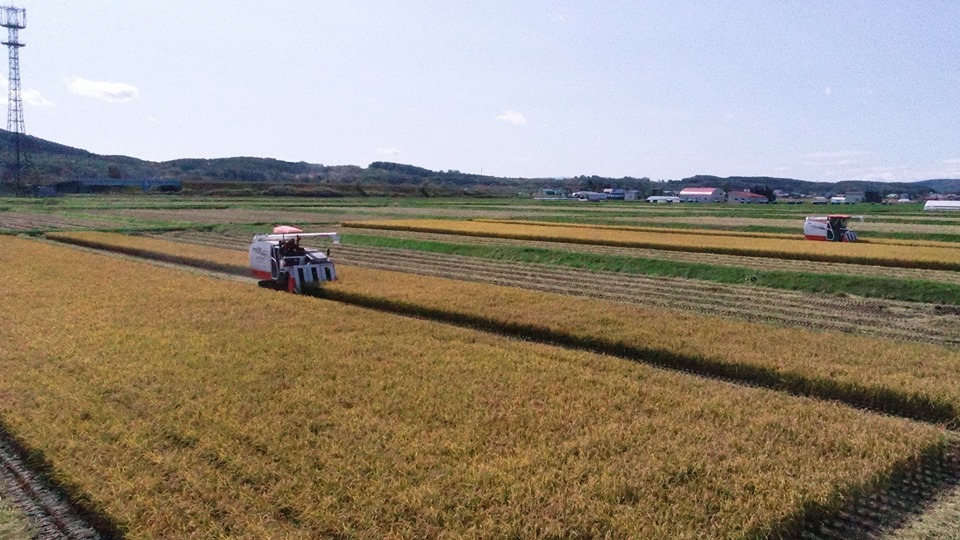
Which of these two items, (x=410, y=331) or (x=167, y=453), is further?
(x=410, y=331)

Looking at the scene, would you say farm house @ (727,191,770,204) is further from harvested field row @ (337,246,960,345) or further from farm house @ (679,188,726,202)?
harvested field row @ (337,246,960,345)

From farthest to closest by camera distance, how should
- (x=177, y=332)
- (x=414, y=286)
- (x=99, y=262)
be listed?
(x=99, y=262), (x=414, y=286), (x=177, y=332)

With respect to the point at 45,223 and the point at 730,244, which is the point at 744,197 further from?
the point at 45,223

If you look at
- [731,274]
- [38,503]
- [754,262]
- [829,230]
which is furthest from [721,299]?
[38,503]

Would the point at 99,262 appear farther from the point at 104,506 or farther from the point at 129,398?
the point at 104,506

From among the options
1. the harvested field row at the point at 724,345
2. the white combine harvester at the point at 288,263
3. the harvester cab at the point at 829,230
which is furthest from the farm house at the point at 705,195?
the harvested field row at the point at 724,345

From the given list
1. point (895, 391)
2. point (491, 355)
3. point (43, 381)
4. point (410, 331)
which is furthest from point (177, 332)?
point (895, 391)

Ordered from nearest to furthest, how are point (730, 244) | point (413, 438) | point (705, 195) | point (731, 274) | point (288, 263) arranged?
point (413, 438), point (288, 263), point (731, 274), point (730, 244), point (705, 195)
